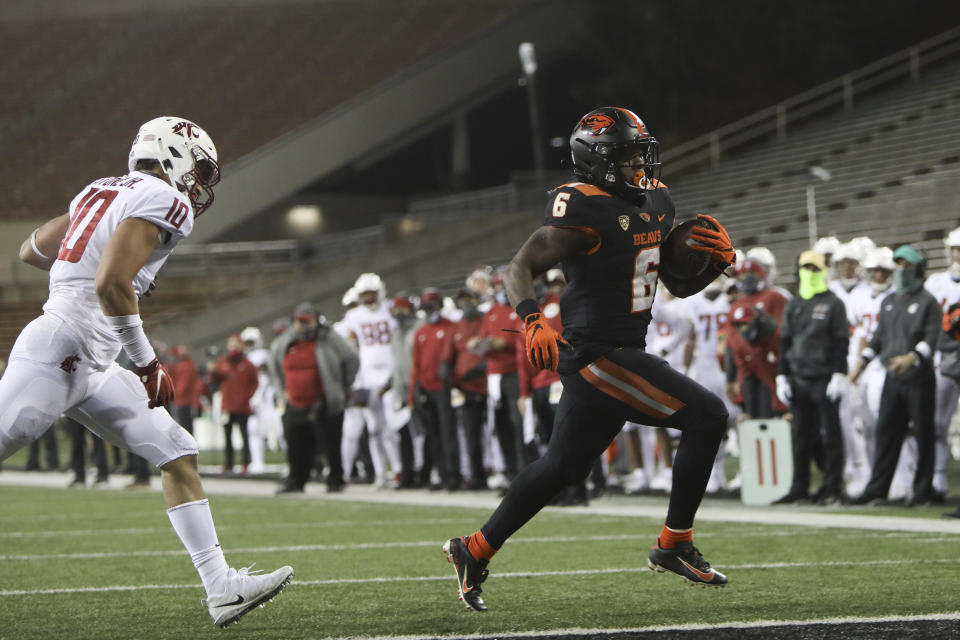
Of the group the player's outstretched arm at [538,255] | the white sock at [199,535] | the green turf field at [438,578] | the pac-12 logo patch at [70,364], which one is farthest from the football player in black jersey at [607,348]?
the pac-12 logo patch at [70,364]

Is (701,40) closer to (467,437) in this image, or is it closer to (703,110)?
(703,110)

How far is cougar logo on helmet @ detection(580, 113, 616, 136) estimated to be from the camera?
5.40 metres

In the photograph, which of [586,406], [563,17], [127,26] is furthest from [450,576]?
[127,26]

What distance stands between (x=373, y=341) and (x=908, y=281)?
253 inches

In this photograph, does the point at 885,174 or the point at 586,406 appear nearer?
the point at 586,406

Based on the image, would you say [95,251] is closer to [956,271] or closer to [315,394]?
[956,271]

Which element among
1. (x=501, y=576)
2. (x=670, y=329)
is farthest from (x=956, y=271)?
(x=501, y=576)

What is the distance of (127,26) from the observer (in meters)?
37.0

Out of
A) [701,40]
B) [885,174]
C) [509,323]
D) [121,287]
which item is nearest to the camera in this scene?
[121,287]

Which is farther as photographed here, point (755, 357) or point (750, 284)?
point (750, 284)

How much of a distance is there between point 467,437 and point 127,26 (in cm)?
2742

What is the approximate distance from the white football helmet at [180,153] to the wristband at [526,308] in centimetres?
123

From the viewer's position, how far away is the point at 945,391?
34.9ft

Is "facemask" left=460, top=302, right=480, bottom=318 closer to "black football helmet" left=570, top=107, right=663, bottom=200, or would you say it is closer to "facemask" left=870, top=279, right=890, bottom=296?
"facemask" left=870, top=279, right=890, bottom=296
